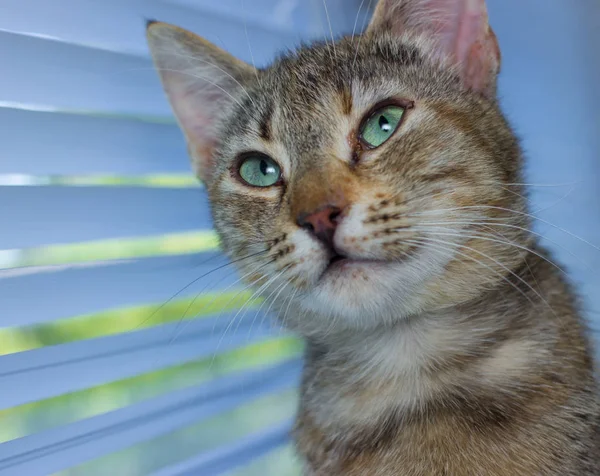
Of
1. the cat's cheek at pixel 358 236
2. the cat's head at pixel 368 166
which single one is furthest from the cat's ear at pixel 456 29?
the cat's cheek at pixel 358 236

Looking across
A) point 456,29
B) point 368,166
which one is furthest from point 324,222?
point 456,29

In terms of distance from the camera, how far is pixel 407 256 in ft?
3.32

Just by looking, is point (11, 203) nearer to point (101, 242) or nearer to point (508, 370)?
point (101, 242)

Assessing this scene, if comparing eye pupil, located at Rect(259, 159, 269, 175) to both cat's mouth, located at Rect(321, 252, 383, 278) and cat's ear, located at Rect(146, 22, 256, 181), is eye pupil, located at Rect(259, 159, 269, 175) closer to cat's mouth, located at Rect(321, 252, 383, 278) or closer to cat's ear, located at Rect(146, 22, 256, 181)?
cat's ear, located at Rect(146, 22, 256, 181)

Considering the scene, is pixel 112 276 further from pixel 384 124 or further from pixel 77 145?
pixel 384 124

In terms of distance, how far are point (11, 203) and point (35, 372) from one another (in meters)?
0.37

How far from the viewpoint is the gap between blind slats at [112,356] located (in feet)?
4.18

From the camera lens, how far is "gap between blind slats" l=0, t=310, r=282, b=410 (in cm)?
127

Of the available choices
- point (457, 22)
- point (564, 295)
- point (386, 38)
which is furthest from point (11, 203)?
point (564, 295)

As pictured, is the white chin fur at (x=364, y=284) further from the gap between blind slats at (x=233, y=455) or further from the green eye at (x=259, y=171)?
the gap between blind slats at (x=233, y=455)

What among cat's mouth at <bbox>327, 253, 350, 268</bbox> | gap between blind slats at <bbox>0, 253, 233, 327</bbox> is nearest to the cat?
cat's mouth at <bbox>327, 253, 350, 268</bbox>

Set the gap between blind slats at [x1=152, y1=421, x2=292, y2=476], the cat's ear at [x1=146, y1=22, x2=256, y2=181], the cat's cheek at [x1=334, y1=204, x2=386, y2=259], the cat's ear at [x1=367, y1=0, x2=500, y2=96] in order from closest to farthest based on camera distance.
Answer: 1. the cat's cheek at [x1=334, y1=204, x2=386, y2=259]
2. the cat's ear at [x1=367, y1=0, x2=500, y2=96]
3. the cat's ear at [x1=146, y1=22, x2=256, y2=181]
4. the gap between blind slats at [x1=152, y1=421, x2=292, y2=476]

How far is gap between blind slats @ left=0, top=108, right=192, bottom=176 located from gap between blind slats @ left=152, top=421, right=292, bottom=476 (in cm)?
76

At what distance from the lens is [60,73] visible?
52.6 inches
